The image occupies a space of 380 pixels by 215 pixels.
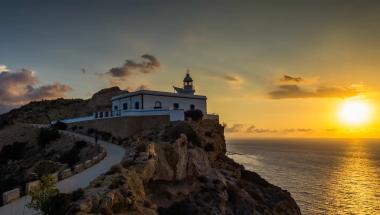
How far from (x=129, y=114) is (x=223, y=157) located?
46.6 ft

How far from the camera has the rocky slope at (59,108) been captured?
291 feet

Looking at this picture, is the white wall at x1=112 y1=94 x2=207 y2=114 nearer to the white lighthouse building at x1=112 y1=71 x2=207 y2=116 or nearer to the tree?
the white lighthouse building at x1=112 y1=71 x2=207 y2=116

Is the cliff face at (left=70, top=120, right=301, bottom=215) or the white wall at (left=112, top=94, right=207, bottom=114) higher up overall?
the white wall at (left=112, top=94, right=207, bottom=114)

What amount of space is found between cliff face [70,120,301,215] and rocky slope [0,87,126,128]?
157ft

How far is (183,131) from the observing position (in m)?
40.2

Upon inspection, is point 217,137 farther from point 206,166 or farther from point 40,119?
point 40,119

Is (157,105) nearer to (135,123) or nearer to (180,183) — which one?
(135,123)

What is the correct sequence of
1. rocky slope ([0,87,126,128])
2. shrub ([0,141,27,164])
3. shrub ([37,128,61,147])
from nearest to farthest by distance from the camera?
shrub ([0,141,27,164]) → shrub ([37,128,61,147]) → rocky slope ([0,87,126,128])

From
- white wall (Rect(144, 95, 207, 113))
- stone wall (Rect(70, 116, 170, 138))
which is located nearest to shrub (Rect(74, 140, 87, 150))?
stone wall (Rect(70, 116, 170, 138))

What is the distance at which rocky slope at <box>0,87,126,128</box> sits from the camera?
3487 inches

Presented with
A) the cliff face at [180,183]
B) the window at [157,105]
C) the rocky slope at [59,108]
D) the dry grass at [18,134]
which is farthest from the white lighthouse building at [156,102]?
the rocky slope at [59,108]

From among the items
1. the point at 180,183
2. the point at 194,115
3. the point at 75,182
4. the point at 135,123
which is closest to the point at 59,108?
the point at 135,123

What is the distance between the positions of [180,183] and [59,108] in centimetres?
7831

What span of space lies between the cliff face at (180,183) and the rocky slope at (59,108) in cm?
4783
